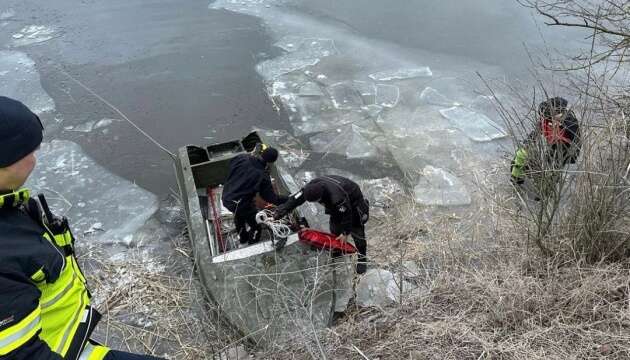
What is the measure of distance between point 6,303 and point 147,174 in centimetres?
574

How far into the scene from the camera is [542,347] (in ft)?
8.80

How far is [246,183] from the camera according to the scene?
4.84m

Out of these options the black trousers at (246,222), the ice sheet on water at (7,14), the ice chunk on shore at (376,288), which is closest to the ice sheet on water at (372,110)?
the black trousers at (246,222)

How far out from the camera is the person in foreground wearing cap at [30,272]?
1643 millimetres

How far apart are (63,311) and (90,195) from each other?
517 cm

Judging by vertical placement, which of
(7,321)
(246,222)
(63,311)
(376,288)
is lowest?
(246,222)

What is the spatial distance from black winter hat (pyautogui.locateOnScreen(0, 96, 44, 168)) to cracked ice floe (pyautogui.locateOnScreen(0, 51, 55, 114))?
7.63m

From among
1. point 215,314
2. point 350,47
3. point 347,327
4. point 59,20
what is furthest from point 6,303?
point 59,20

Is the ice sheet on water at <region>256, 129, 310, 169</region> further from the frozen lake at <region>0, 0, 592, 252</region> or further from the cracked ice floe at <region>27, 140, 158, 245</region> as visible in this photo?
the cracked ice floe at <region>27, 140, 158, 245</region>

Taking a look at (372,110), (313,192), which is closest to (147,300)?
(313,192)

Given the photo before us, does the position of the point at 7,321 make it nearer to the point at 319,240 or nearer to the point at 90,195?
the point at 319,240

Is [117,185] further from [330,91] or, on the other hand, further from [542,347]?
[542,347]

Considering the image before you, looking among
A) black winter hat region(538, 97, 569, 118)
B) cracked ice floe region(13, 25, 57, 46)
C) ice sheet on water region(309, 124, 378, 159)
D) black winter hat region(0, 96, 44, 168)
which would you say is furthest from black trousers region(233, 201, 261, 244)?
cracked ice floe region(13, 25, 57, 46)

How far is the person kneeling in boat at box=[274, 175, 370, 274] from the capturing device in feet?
14.9
